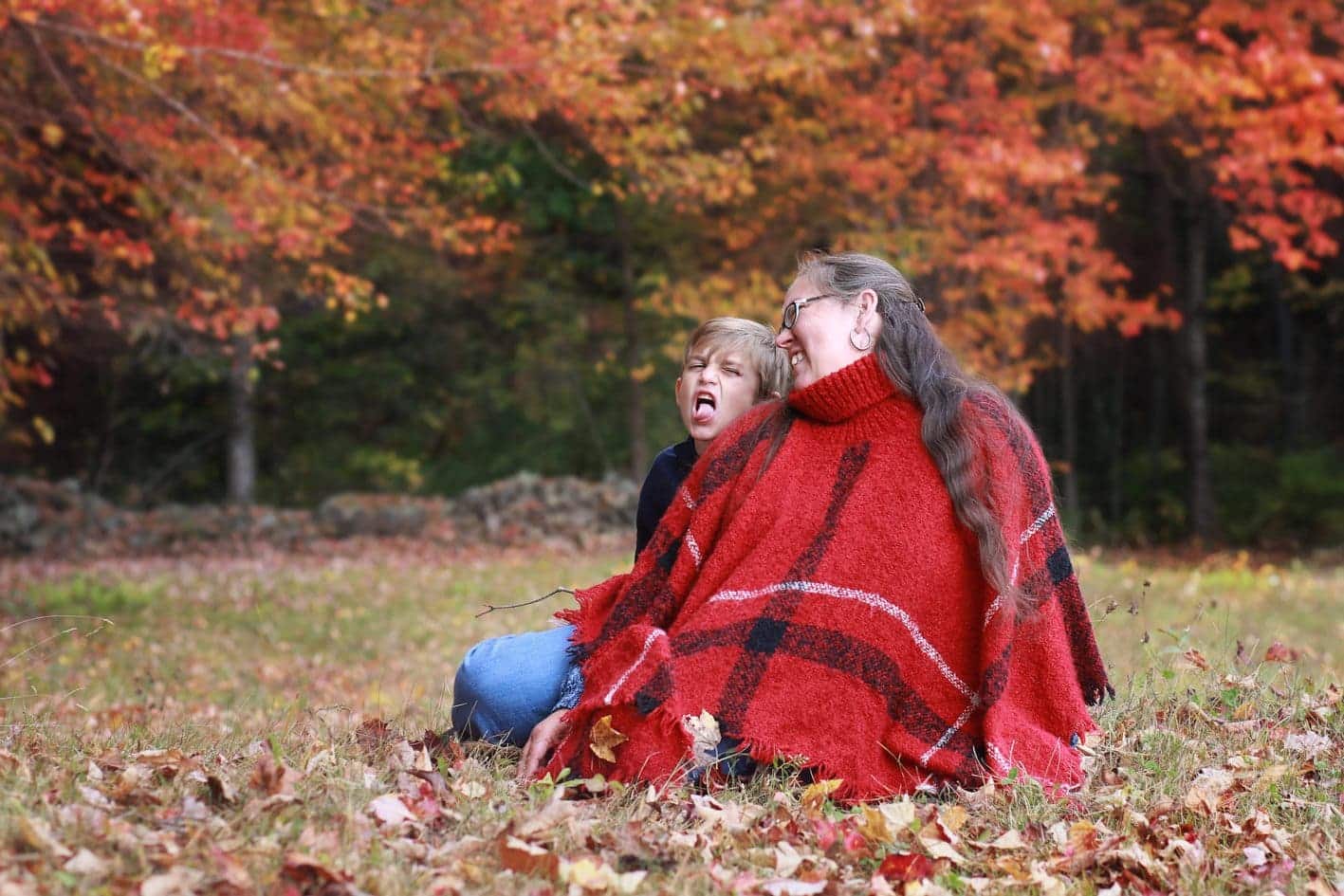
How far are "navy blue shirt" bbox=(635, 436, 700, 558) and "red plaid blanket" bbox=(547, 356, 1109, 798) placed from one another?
0.45 m

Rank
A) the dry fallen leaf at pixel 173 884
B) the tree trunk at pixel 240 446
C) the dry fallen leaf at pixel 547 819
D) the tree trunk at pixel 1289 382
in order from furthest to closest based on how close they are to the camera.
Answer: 1. the tree trunk at pixel 1289 382
2. the tree trunk at pixel 240 446
3. the dry fallen leaf at pixel 547 819
4. the dry fallen leaf at pixel 173 884

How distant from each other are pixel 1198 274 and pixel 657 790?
1574cm

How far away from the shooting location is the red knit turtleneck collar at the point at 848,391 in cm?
319

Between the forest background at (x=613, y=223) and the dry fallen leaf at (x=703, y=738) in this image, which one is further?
the forest background at (x=613, y=223)

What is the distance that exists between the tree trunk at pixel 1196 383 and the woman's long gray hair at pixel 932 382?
14604 millimetres

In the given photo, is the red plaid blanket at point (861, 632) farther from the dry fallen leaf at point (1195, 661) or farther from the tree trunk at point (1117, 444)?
the tree trunk at point (1117, 444)

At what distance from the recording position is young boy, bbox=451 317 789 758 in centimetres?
334

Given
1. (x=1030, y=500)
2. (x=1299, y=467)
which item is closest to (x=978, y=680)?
(x=1030, y=500)

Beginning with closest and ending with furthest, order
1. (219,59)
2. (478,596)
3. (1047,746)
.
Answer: (1047,746), (219,59), (478,596)

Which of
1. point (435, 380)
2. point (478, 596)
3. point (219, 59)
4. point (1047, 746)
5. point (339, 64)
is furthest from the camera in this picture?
point (435, 380)

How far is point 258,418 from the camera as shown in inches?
792

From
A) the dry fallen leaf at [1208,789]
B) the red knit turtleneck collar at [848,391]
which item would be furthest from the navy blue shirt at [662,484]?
the dry fallen leaf at [1208,789]

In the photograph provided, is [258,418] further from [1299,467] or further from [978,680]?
[978,680]

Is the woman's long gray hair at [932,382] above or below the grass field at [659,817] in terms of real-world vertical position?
above
